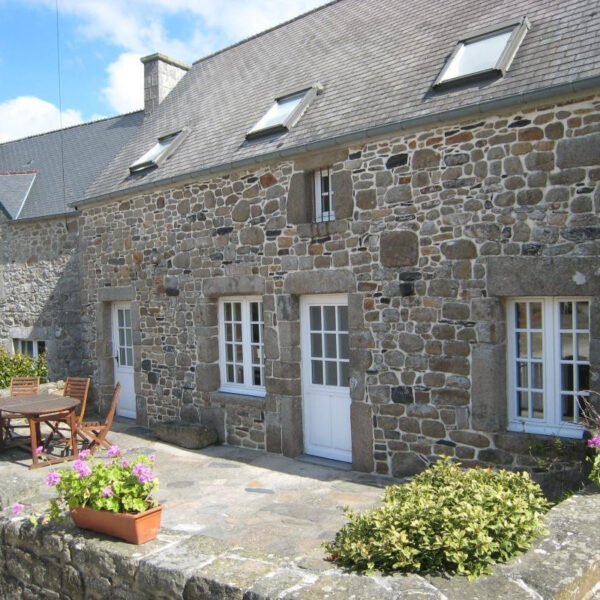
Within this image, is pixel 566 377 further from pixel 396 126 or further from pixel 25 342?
pixel 25 342

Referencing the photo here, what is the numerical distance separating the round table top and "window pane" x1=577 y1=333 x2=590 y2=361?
590 centimetres

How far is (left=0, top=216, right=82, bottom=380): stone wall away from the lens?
12953 millimetres

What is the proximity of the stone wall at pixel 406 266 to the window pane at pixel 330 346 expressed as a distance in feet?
1.31

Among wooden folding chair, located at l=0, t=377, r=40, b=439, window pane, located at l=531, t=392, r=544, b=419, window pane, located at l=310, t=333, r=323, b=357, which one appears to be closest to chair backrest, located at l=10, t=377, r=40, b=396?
wooden folding chair, located at l=0, t=377, r=40, b=439

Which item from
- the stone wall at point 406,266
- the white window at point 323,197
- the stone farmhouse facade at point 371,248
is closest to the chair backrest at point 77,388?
the stone farmhouse facade at point 371,248

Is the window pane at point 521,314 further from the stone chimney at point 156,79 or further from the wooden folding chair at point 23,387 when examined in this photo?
the stone chimney at point 156,79

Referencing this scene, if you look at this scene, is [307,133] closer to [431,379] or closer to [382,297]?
[382,297]

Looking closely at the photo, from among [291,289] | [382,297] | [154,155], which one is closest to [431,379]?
[382,297]

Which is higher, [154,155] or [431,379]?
[154,155]

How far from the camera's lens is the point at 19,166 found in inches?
635

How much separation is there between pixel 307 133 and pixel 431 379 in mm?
3469

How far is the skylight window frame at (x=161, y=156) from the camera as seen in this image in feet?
33.7

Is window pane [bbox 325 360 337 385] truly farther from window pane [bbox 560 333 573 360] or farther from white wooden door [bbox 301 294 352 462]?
window pane [bbox 560 333 573 360]

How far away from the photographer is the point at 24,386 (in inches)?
399
